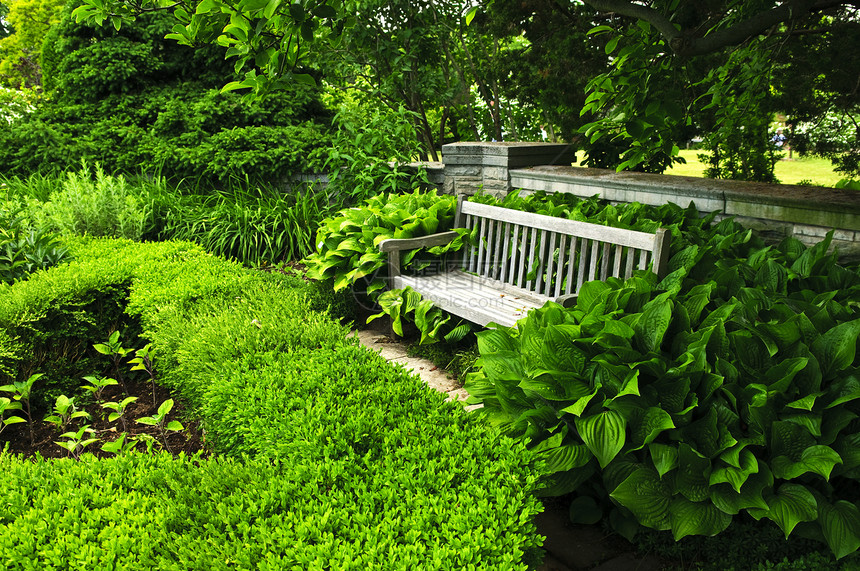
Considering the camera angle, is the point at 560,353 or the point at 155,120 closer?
the point at 560,353

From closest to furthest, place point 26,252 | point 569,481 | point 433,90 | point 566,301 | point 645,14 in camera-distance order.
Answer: point 569,481 → point 645,14 → point 566,301 → point 26,252 → point 433,90

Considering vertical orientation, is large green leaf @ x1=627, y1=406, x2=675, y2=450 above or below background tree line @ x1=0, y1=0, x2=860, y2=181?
below

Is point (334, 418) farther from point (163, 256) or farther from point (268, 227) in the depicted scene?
point (268, 227)

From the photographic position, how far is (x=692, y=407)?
2223mm

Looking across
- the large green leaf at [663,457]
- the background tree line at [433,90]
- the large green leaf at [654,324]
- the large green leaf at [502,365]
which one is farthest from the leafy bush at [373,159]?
the large green leaf at [663,457]

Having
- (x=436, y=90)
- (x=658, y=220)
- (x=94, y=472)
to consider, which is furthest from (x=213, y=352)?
(x=436, y=90)

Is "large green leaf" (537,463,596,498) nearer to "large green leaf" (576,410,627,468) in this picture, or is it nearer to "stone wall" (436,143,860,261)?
"large green leaf" (576,410,627,468)

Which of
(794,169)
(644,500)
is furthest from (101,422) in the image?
(794,169)

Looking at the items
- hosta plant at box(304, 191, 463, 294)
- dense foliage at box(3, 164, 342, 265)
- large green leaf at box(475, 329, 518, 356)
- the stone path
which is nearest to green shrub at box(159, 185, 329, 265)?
dense foliage at box(3, 164, 342, 265)

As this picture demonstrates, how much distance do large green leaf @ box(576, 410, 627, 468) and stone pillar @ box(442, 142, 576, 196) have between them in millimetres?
3385

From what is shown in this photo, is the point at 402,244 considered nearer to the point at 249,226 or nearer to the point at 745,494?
the point at 249,226

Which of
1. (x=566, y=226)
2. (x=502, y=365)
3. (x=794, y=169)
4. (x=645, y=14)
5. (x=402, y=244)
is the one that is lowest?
(x=794, y=169)

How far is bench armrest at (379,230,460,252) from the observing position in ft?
15.2

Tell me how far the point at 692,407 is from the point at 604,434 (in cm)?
34
